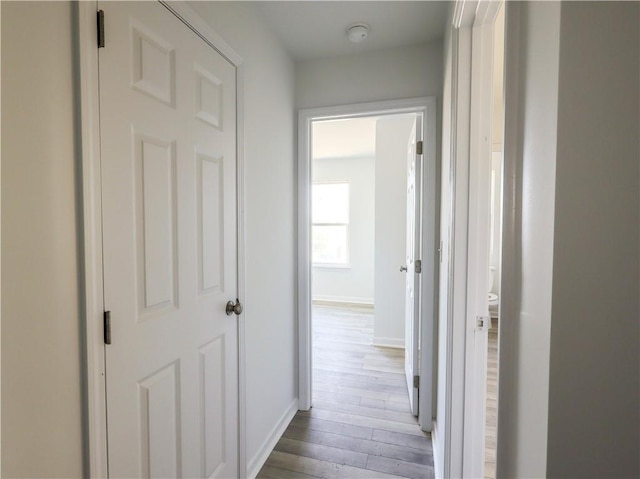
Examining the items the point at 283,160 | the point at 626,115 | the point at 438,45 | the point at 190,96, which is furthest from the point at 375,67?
the point at 626,115

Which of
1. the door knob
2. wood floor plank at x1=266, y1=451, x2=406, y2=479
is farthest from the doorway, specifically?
the door knob

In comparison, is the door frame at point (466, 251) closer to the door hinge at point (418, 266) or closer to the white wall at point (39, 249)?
the door hinge at point (418, 266)

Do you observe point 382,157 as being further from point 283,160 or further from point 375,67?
point 283,160

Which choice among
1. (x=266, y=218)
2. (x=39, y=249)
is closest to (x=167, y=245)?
(x=39, y=249)

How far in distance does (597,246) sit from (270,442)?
209cm

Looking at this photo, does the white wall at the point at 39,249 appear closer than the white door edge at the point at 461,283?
Yes

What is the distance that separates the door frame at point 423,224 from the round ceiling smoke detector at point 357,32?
15.1 inches

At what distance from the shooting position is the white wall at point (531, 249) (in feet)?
1.29

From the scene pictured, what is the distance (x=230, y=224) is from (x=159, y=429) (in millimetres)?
842

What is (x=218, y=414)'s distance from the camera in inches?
56.4

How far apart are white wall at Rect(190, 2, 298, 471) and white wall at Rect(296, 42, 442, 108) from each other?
0.48 feet

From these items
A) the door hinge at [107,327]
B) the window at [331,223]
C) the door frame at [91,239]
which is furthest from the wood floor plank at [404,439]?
the window at [331,223]

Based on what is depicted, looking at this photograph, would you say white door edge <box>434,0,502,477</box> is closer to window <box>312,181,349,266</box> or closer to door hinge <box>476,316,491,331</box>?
door hinge <box>476,316,491,331</box>

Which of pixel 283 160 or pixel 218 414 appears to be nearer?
pixel 218 414
